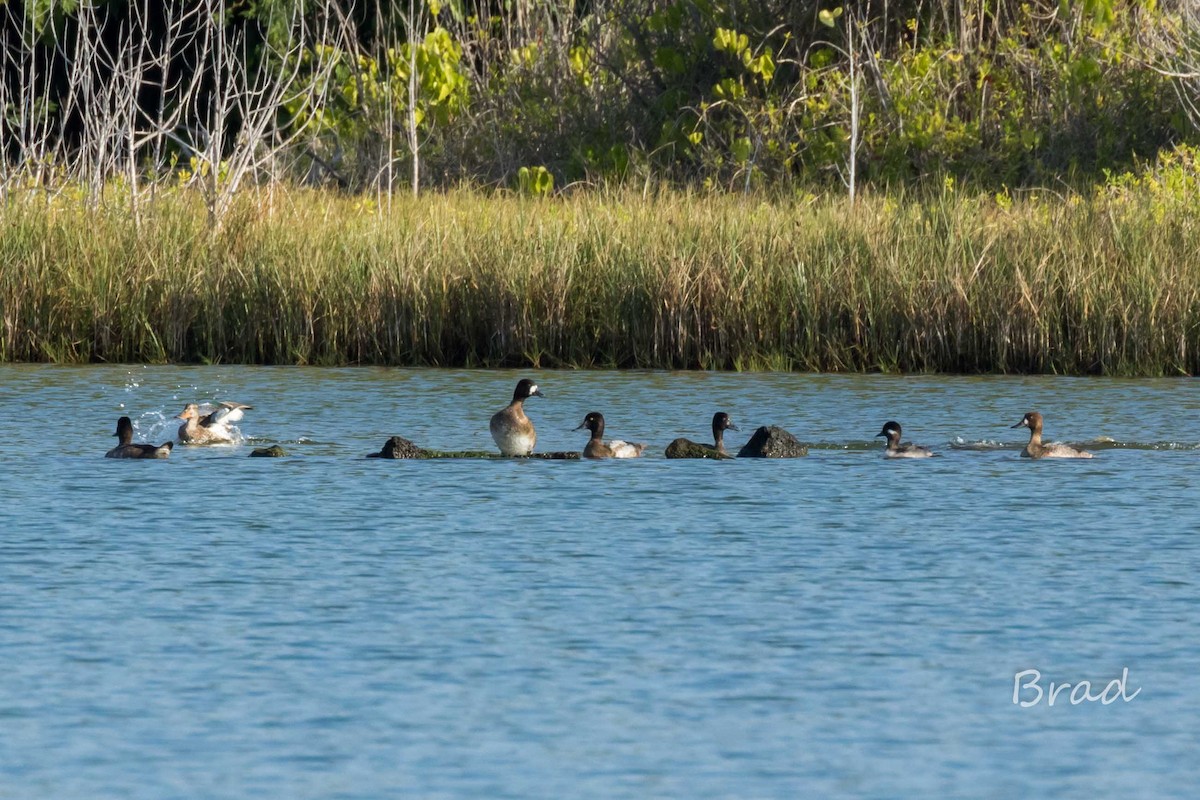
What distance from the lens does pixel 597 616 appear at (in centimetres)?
827

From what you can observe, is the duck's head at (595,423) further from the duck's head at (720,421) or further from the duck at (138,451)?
the duck at (138,451)

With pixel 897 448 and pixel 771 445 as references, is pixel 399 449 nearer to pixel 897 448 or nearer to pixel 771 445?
pixel 771 445

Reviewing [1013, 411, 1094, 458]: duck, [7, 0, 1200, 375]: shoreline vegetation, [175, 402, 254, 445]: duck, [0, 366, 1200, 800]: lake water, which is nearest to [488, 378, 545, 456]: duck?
[0, 366, 1200, 800]: lake water

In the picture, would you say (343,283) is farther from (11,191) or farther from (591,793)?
(591,793)

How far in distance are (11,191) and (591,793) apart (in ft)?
50.3

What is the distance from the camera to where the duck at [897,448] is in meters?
12.8

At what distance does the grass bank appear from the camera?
1720cm

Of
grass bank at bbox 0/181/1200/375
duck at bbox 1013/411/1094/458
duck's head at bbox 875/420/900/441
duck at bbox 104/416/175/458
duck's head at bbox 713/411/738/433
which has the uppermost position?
grass bank at bbox 0/181/1200/375

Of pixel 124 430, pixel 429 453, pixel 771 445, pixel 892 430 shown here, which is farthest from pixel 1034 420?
pixel 124 430

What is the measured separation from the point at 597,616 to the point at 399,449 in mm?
4557

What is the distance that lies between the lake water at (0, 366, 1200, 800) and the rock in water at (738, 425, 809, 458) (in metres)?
0.20

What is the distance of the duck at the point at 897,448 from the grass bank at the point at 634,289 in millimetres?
4365

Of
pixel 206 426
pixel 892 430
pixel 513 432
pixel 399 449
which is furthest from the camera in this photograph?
pixel 206 426

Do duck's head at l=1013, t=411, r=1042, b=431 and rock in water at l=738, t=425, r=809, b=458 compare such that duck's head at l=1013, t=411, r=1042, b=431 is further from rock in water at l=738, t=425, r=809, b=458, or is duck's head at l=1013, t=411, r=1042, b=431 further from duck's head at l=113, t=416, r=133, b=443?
duck's head at l=113, t=416, r=133, b=443
